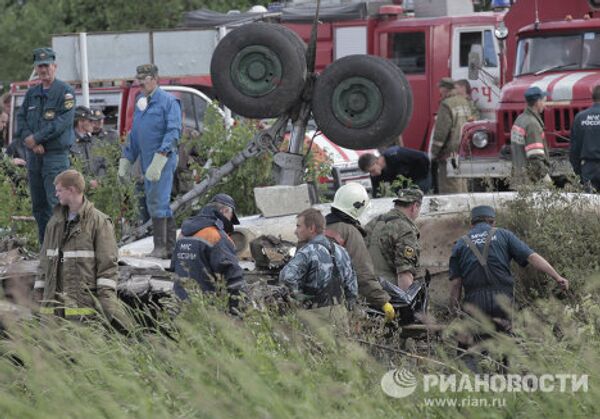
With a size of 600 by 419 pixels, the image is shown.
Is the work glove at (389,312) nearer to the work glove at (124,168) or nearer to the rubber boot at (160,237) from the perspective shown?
the rubber boot at (160,237)

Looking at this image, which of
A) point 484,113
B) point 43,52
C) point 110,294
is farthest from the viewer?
point 484,113

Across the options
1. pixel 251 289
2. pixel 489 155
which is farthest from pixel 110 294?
pixel 489 155

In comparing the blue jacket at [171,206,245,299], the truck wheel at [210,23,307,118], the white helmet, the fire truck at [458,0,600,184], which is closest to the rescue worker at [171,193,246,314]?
the blue jacket at [171,206,245,299]

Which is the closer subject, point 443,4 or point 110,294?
point 110,294

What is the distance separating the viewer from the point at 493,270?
995cm

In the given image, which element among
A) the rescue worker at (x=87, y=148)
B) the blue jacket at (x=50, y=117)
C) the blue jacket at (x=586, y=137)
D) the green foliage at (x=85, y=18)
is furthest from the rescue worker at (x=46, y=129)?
the green foliage at (x=85, y=18)

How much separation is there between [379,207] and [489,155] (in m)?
5.03

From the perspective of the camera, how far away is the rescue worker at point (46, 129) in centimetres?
1205

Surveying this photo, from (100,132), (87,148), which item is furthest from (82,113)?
(100,132)

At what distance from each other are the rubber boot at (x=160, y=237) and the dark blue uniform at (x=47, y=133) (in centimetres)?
90

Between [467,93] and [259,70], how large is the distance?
24.2 feet

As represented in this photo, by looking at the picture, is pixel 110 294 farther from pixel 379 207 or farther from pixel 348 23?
pixel 348 23

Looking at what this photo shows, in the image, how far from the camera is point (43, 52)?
11969mm

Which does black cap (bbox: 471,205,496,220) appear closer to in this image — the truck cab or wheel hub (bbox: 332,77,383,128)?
wheel hub (bbox: 332,77,383,128)
